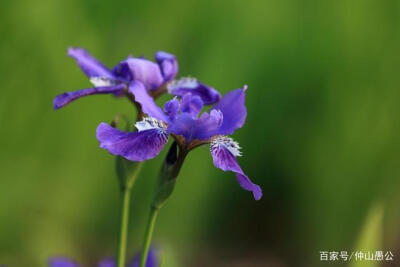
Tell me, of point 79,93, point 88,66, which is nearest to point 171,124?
point 79,93

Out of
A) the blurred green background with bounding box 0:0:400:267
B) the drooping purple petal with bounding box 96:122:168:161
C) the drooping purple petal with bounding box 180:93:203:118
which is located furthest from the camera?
the blurred green background with bounding box 0:0:400:267

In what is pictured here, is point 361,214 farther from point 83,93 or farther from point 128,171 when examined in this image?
point 83,93

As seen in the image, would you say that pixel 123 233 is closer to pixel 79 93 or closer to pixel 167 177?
pixel 167 177

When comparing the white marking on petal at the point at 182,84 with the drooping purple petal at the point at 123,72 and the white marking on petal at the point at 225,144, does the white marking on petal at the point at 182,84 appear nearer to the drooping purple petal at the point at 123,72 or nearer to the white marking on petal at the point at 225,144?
the drooping purple petal at the point at 123,72

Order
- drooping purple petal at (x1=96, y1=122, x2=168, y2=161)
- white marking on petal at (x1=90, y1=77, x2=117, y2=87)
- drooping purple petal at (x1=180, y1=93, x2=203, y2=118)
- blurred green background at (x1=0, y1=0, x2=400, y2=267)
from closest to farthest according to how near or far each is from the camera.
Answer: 1. drooping purple petal at (x1=96, y1=122, x2=168, y2=161)
2. drooping purple petal at (x1=180, y1=93, x2=203, y2=118)
3. white marking on petal at (x1=90, y1=77, x2=117, y2=87)
4. blurred green background at (x1=0, y1=0, x2=400, y2=267)

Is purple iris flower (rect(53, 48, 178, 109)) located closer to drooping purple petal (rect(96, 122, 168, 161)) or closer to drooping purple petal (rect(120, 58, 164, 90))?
drooping purple petal (rect(120, 58, 164, 90))

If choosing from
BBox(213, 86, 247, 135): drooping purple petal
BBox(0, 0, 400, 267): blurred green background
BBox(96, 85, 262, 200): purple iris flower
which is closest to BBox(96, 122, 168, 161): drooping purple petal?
BBox(96, 85, 262, 200): purple iris flower

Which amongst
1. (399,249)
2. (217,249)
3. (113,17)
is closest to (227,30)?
(113,17)
